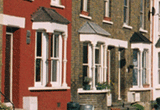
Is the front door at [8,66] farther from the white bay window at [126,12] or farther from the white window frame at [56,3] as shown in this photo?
the white bay window at [126,12]

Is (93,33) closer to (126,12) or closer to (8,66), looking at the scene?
(8,66)

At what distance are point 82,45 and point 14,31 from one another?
16.1 ft

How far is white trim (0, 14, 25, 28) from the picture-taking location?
1703 cm

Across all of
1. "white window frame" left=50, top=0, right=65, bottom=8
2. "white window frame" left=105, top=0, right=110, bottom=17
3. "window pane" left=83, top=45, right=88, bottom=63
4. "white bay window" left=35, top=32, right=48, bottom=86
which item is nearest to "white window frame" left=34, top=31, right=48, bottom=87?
"white bay window" left=35, top=32, right=48, bottom=86

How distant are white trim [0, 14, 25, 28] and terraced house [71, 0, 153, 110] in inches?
157

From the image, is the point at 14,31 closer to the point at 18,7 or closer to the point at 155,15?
the point at 18,7

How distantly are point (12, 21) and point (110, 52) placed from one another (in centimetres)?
935

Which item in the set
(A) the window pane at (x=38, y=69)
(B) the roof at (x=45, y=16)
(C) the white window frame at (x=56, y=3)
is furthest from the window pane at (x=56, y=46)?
(C) the white window frame at (x=56, y=3)

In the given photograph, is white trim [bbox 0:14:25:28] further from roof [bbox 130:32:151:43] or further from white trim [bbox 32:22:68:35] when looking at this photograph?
roof [bbox 130:32:151:43]

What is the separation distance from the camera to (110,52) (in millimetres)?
25828

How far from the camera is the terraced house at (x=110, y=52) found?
22009 millimetres

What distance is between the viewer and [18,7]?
17844mm

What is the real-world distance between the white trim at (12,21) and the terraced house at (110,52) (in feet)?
13.0

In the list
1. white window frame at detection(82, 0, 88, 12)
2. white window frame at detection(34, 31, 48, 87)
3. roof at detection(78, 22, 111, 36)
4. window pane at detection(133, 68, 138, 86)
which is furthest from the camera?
window pane at detection(133, 68, 138, 86)
